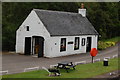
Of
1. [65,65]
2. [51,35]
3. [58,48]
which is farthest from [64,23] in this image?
[65,65]

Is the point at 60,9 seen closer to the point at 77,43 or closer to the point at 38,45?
the point at 77,43

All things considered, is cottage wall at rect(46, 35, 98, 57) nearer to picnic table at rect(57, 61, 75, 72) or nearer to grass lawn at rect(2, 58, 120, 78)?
grass lawn at rect(2, 58, 120, 78)

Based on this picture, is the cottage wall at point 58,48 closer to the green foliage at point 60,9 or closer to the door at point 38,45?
the door at point 38,45

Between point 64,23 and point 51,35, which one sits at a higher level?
point 64,23

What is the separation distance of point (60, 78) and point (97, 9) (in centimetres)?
3378

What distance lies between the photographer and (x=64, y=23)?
33094 mm

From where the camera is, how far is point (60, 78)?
18.7 metres

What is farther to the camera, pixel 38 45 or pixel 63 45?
pixel 38 45

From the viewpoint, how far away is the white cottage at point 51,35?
30031 mm

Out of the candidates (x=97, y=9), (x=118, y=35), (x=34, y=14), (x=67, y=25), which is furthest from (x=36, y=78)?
(x=118, y=35)

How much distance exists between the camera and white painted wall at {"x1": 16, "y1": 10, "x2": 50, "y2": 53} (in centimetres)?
3021

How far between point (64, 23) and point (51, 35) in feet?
13.8

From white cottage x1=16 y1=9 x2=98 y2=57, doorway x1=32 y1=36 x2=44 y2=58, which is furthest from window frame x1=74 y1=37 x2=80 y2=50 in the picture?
doorway x1=32 y1=36 x2=44 y2=58

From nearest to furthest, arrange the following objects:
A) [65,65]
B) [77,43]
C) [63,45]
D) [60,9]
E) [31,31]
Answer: [65,65]
[63,45]
[31,31]
[77,43]
[60,9]
